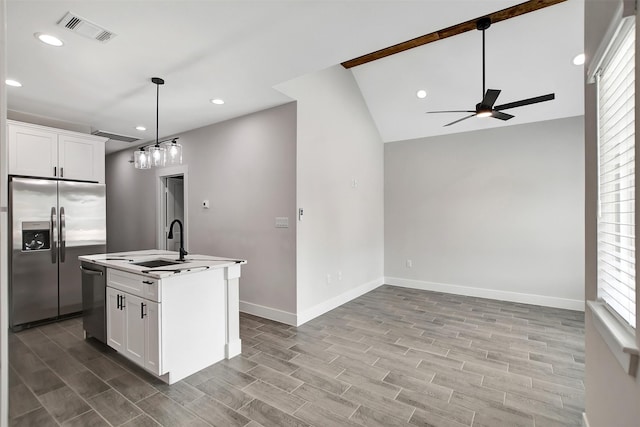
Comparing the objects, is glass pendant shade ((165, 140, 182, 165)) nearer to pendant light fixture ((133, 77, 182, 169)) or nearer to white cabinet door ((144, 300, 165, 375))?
pendant light fixture ((133, 77, 182, 169))

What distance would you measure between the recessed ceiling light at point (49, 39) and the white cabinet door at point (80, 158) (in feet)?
7.51

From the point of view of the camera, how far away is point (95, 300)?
3117 mm

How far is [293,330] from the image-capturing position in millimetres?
3648

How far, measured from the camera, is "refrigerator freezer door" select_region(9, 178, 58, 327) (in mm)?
3713

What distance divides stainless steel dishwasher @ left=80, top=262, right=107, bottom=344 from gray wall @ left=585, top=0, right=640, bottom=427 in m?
3.69

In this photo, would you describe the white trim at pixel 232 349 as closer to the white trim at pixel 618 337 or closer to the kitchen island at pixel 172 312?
the kitchen island at pixel 172 312

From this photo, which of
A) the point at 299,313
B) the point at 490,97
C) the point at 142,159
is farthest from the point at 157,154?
the point at 490,97

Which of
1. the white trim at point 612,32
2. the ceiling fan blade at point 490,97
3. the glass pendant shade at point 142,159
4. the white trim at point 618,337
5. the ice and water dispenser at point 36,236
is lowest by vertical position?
the white trim at point 618,337

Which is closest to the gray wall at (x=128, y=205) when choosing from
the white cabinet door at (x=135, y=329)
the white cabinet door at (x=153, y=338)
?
the white cabinet door at (x=135, y=329)

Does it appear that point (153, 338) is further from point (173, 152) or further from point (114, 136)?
point (114, 136)

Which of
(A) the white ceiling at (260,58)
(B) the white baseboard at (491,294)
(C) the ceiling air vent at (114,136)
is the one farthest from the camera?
(C) the ceiling air vent at (114,136)

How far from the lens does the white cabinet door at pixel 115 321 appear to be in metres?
2.78

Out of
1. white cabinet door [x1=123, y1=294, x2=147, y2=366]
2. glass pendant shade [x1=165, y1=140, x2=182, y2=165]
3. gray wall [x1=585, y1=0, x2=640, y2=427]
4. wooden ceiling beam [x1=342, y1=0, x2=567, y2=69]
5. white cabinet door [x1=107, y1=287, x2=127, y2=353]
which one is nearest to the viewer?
gray wall [x1=585, y1=0, x2=640, y2=427]

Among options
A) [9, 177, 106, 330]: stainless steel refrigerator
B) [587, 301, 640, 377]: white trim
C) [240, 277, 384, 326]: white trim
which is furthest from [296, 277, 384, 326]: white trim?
[9, 177, 106, 330]: stainless steel refrigerator
